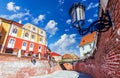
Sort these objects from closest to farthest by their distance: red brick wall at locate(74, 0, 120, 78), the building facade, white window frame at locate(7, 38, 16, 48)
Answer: red brick wall at locate(74, 0, 120, 78)
white window frame at locate(7, 38, 16, 48)
the building facade

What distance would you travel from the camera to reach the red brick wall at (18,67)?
45.4 ft

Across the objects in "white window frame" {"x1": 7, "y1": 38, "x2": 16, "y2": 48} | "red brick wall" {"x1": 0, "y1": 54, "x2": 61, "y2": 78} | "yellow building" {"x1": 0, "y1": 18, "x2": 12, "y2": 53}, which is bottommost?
"red brick wall" {"x1": 0, "y1": 54, "x2": 61, "y2": 78}

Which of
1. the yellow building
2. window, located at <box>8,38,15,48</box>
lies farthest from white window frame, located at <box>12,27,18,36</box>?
window, located at <box>8,38,15,48</box>

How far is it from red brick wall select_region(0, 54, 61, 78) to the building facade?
298 cm

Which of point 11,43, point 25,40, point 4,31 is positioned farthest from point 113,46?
point 25,40

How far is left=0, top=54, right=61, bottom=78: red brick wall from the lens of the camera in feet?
45.4

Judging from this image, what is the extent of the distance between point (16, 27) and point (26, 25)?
468 centimetres

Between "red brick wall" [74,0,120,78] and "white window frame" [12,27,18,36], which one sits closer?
"red brick wall" [74,0,120,78]

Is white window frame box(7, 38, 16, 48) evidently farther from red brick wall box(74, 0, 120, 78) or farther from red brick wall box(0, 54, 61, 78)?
red brick wall box(74, 0, 120, 78)

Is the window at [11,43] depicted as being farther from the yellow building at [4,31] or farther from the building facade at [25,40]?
the yellow building at [4,31]

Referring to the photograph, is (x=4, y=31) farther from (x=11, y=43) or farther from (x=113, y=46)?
(x=113, y=46)

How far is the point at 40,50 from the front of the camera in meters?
34.3

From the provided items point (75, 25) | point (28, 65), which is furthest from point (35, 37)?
point (75, 25)

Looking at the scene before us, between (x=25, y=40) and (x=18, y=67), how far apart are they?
14818 mm
